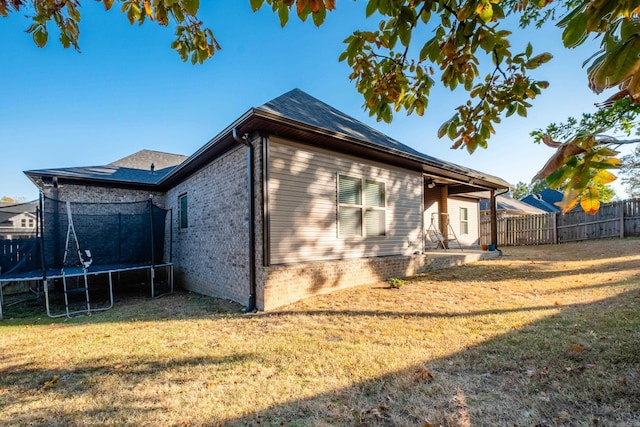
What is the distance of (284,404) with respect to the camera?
2521mm

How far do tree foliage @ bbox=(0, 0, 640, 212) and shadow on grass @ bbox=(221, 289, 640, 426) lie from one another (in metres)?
1.80

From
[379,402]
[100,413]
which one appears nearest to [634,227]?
[379,402]

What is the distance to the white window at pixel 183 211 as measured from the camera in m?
9.40

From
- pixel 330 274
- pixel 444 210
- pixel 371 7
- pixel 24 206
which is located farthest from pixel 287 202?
pixel 444 210

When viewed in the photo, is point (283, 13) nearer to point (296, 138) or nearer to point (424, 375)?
point (424, 375)

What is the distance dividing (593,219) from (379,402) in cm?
1719

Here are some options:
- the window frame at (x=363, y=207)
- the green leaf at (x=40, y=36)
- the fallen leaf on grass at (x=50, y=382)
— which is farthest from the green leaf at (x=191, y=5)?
the window frame at (x=363, y=207)

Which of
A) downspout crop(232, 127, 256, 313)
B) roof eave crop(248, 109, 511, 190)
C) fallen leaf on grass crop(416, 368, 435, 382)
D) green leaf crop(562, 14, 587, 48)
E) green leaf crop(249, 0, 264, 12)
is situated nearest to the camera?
green leaf crop(562, 14, 587, 48)

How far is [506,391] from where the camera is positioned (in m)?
2.50

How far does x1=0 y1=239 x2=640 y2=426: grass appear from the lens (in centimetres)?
234

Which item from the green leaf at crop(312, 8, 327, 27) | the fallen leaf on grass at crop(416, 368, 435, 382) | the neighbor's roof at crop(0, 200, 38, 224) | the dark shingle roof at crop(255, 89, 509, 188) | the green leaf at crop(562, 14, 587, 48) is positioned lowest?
the fallen leaf on grass at crop(416, 368, 435, 382)

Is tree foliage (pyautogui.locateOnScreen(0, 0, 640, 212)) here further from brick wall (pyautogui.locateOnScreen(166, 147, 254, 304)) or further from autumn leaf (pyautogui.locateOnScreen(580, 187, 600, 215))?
brick wall (pyautogui.locateOnScreen(166, 147, 254, 304))

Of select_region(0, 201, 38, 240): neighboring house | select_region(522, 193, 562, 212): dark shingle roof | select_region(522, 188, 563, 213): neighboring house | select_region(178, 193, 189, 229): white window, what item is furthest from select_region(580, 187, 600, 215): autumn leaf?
select_region(522, 193, 562, 212): dark shingle roof

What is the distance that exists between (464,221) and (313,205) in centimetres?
1096
